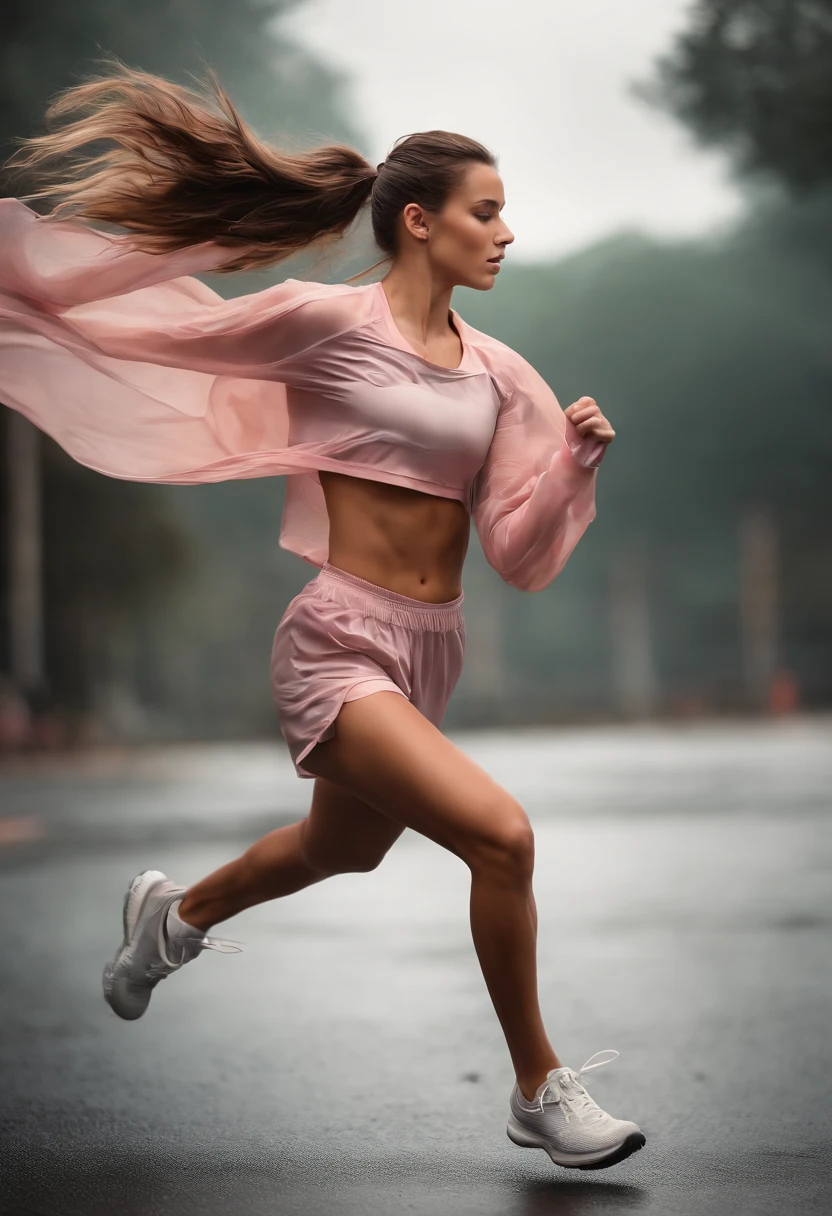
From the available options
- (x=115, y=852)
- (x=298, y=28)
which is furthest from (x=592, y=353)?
(x=115, y=852)

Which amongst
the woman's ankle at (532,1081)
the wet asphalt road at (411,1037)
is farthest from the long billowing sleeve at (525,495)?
the wet asphalt road at (411,1037)

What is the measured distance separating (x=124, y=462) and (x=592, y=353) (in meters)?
123

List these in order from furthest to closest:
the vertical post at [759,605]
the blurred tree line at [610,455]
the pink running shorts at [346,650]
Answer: the vertical post at [759,605]
the blurred tree line at [610,455]
the pink running shorts at [346,650]

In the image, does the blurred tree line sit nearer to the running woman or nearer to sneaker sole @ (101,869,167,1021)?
the running woman

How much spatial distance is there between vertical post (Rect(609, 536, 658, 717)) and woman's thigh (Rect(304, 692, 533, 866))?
2610 inches

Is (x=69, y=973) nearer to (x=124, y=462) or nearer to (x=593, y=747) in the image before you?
(x=124, y=462)

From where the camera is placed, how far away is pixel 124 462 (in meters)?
5.41

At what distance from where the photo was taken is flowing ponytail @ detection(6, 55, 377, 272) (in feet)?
16.6

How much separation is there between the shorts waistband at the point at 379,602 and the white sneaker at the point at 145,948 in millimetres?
1110

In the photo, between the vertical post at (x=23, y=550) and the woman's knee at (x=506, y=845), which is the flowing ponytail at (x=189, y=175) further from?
the vertical post at (x=23, y=550)

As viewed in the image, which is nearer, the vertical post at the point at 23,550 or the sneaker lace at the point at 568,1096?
the sneaker lace at the point at 568,1096

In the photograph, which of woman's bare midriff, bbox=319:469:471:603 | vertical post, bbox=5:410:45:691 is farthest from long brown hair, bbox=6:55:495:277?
vertical post, bbox=5:410:45:691

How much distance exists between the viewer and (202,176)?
5121 millimetres

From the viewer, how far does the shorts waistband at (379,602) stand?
4836 millimetres
